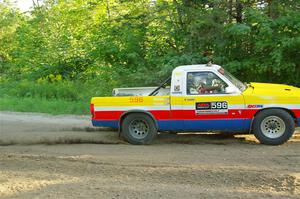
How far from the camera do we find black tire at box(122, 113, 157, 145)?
34.6 ft

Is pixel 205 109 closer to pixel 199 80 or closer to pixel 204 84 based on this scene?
pixel 204 84

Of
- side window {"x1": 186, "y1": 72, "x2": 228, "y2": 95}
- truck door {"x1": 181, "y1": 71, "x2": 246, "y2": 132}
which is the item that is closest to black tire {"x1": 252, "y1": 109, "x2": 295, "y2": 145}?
truck door {"x1": 181, "y1": 71, "x2": 246, "y2": 132}

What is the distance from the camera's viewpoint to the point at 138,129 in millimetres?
10688

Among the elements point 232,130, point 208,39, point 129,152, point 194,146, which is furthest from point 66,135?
point 208,39

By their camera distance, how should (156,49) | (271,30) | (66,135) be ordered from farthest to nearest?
(156,49) < (271,30) < (66,135)

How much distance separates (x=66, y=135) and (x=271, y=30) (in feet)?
22.9

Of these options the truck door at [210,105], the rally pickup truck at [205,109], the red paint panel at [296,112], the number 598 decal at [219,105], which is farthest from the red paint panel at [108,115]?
the red paint panel at [296,112]

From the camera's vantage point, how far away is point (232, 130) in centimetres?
1016

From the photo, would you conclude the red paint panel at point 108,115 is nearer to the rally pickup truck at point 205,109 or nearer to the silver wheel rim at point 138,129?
the rally pickup truck at point 205,109

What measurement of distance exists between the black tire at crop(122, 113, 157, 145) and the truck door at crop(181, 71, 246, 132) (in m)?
0.83

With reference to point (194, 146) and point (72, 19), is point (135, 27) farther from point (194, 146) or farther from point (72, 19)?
point (194, 146)

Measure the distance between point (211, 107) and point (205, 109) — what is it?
5.6 inches

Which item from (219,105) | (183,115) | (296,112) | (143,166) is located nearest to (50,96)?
(183,115)

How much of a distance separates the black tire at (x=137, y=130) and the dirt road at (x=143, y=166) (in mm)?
224
